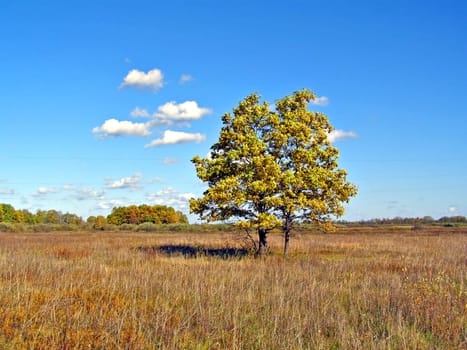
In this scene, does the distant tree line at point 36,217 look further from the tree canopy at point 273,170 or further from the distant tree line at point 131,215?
the tree canopy at point 273,170

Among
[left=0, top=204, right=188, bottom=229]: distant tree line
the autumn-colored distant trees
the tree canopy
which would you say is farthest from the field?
the autumn-colored distant trees

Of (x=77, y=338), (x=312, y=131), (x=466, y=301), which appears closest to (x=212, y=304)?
(x=77, y=338)

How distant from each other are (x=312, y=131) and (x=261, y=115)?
313 cm

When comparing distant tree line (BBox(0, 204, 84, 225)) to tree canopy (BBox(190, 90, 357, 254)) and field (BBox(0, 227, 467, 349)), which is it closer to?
tree canopy (BBox(190, 90, 357, 254))

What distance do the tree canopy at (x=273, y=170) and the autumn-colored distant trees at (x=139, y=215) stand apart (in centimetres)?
10987

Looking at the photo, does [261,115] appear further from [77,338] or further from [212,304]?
[77,338]

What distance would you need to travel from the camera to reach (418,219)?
153750mm

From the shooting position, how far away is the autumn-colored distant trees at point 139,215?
128m

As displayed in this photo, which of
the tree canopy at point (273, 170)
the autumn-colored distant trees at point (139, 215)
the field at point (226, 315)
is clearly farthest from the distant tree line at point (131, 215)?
the field at point (226, 315)

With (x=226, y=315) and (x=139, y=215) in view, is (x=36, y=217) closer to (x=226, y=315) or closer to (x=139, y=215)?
(x=139, y=215)

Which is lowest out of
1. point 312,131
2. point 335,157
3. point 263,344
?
point 263,344

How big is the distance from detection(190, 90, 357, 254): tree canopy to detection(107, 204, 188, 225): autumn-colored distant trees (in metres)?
110

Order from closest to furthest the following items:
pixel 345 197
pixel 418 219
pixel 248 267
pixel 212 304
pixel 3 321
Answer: pixel 3 321, pixel 212 304, pixel 248 267, pixel 345 197, pixel 418 219

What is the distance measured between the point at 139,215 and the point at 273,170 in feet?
372
